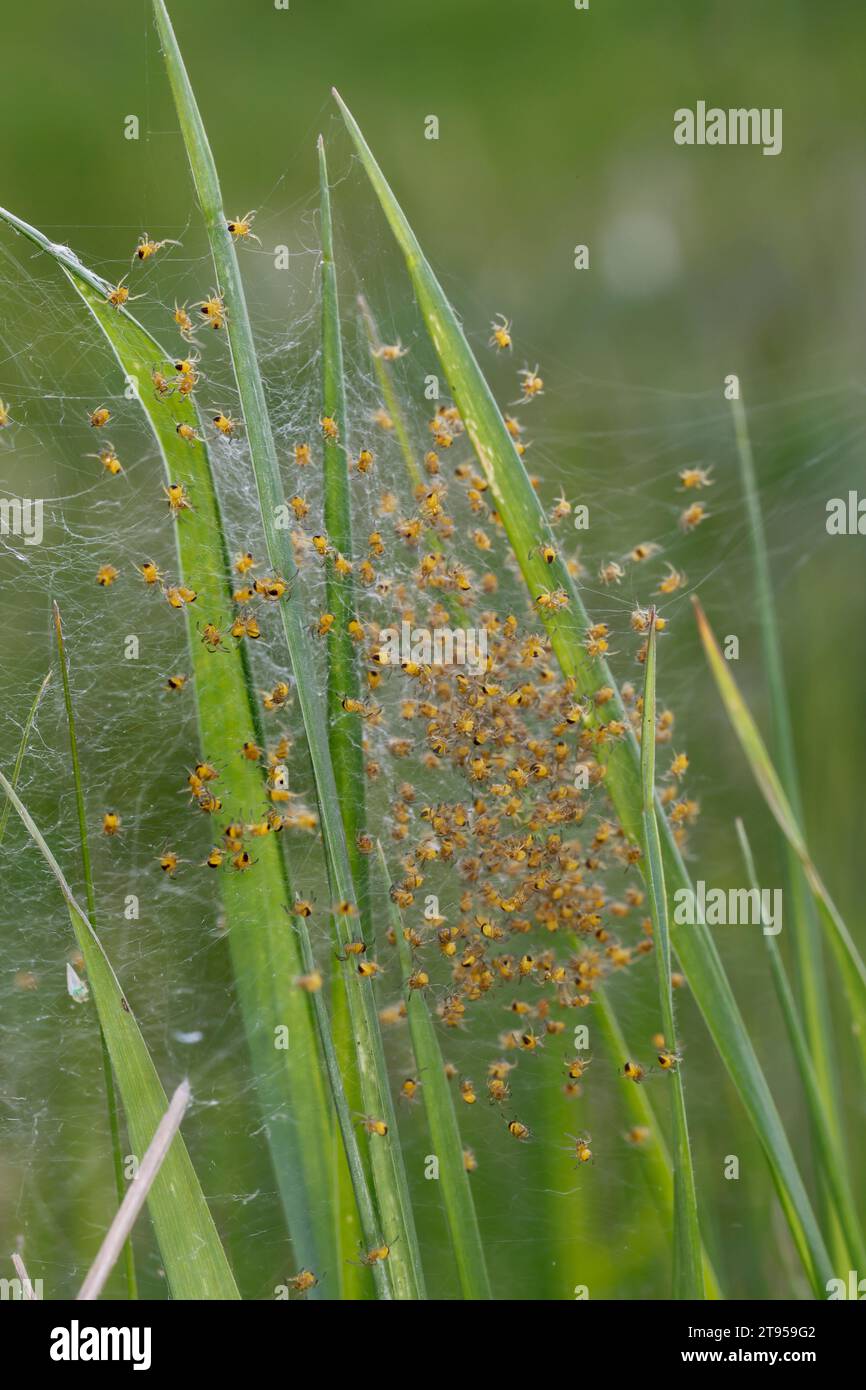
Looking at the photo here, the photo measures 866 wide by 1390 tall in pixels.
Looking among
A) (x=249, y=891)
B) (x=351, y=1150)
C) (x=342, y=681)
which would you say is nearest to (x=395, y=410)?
(x=342, y=681)

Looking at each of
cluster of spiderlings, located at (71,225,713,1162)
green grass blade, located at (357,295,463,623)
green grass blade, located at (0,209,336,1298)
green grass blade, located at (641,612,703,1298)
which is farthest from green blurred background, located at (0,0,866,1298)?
green grass blade, located at (641,612,703,1298)

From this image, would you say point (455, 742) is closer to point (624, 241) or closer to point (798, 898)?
point (798, 898)

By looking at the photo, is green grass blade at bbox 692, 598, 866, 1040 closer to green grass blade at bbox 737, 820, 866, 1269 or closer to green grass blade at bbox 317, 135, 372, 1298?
green grass blade at bbox 737, 820, 866, 1269

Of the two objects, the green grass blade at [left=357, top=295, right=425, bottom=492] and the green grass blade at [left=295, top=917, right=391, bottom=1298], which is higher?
the green grass blade at [left=357, top=295, right=425, bottom=492]

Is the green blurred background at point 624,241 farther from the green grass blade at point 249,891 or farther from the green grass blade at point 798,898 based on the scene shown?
the green grass blade at point 249,891

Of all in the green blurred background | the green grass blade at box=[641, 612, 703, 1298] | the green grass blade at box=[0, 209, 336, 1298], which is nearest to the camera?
the green grass blade at box=[641, 612, 703, 1298]

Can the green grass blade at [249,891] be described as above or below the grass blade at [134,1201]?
above

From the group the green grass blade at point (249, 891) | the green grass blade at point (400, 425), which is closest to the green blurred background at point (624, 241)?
the green grass blade at point (400, 425)
